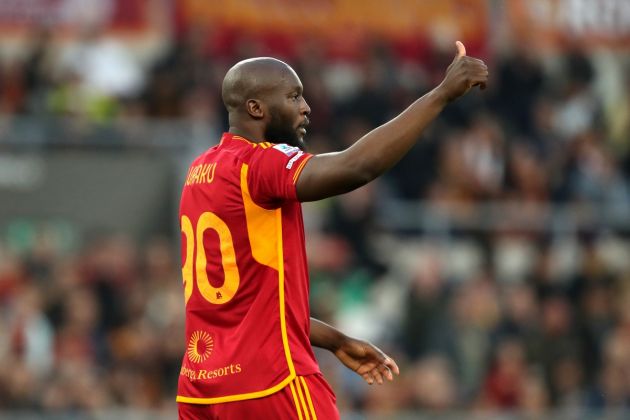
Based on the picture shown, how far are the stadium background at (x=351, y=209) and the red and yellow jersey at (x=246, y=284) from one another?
19.6 ft

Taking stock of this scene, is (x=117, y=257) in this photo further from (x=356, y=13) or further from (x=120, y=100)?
(x=356, y=13)

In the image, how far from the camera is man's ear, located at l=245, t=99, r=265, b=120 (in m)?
5.79

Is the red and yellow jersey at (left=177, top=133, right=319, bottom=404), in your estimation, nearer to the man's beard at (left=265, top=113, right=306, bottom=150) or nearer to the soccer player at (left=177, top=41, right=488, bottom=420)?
the soccer player at (left=177, top=41, right=488, bottom=420)

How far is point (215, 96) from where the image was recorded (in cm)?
1529

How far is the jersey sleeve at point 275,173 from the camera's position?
542cm

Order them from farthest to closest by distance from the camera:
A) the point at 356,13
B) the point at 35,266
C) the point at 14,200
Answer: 1. the point at 356,13
2. the point at 14,200
3. the point at 35,266

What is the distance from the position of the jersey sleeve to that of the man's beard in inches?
6.4

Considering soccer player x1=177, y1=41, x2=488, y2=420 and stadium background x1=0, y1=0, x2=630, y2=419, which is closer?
soccer player x1=177, y1=41, x2=488, y2=420

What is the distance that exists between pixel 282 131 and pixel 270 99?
0.46 ft

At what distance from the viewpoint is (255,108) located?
5797 mm

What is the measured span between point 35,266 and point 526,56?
7495 millimetres

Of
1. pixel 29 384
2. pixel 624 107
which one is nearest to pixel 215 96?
pixel 29 384

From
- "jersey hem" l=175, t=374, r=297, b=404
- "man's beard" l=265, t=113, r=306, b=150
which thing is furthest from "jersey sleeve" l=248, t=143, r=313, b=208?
"jersey hem" l=175, t=374, r=297, b=404

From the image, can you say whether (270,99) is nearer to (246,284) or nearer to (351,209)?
(246,284)
